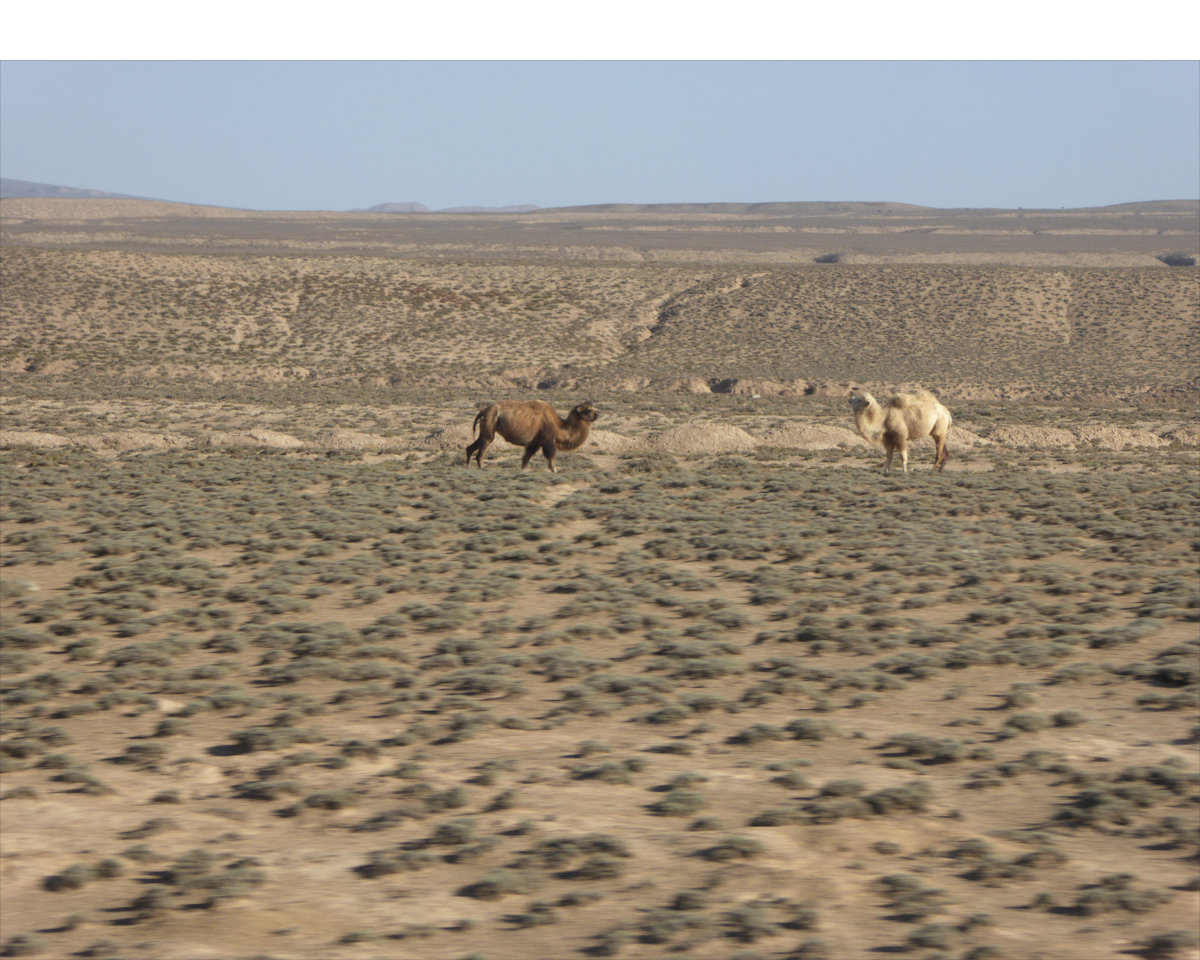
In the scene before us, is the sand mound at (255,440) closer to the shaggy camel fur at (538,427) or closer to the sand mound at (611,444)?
the sand mound at (611,444)

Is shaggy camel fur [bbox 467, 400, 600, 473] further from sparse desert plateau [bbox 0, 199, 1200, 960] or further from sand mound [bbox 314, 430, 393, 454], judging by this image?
sand mound [bbox 314, 430, 393, 454]

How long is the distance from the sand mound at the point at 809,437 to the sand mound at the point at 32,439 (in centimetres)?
1669

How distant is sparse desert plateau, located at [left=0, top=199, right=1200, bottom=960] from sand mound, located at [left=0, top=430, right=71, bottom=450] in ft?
0.50

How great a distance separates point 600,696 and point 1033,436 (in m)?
25.7

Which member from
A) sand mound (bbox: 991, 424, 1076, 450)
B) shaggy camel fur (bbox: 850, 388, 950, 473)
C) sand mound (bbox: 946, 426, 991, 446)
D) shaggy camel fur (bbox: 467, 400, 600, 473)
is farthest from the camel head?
sand mound (bbox: 991, 424, 1076, 450)

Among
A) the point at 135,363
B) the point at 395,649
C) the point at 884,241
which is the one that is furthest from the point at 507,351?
the point at 884,241

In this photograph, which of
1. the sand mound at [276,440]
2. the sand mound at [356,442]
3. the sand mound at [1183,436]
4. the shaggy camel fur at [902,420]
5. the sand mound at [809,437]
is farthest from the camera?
the sand mound at [1183,436]

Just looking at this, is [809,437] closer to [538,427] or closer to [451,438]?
[451,438]

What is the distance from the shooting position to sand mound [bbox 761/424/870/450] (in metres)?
29.4

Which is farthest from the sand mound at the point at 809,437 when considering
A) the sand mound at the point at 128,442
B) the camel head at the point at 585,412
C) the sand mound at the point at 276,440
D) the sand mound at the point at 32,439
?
the sand mound at the point at 32,439

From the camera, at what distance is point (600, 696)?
9.15 m

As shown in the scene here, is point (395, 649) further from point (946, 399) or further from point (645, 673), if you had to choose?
point (946, 399)

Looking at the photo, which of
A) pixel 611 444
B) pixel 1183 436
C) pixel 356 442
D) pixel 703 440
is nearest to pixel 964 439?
pixel 1183 436

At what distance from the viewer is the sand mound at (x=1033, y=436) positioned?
31.4 metres
